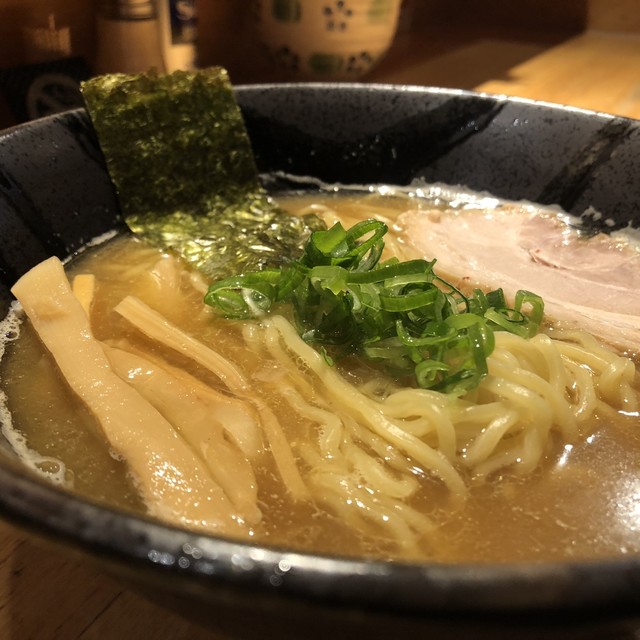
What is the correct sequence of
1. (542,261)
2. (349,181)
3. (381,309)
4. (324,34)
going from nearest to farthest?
(381,309) → (542,261) → (349,181) → (324,34)

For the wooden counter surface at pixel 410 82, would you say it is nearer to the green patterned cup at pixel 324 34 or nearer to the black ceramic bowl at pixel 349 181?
the black ceramic bowl at pixel 349 181

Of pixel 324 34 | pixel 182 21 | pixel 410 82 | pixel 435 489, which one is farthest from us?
pixel 410 82

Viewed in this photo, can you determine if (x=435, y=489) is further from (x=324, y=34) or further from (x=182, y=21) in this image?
(x=324, y=34)

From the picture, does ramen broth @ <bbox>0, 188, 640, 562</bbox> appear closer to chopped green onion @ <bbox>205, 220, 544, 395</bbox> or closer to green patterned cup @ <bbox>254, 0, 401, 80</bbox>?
chopped green onion @ <bbox>205, 220, 544, 395</bbox>

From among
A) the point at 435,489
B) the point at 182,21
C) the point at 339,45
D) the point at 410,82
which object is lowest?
the point at 435,489

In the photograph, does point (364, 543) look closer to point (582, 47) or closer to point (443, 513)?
point (443, 513)

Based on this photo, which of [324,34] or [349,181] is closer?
[349,181]

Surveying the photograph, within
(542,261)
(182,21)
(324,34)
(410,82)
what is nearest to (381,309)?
(542,261)

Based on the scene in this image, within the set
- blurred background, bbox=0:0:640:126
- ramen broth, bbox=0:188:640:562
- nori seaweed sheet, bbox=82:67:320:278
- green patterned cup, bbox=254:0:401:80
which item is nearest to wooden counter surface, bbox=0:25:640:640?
blurred background, bbox=0:0:640:126
